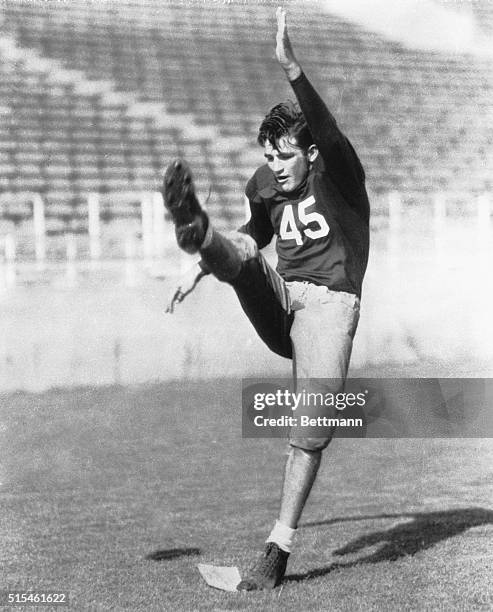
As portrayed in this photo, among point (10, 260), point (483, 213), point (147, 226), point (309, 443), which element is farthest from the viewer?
point (483, 213)

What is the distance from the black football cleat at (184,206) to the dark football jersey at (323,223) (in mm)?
530

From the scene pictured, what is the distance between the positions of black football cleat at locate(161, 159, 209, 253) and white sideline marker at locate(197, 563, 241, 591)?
93cm

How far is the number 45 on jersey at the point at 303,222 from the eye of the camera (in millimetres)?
2875

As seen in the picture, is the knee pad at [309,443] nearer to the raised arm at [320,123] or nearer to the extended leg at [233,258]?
the extended leg at [233,258]

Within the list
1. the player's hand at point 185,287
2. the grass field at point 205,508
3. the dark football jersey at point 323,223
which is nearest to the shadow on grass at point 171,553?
the grass field at point 205,508

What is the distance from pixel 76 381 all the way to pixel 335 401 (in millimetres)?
1467

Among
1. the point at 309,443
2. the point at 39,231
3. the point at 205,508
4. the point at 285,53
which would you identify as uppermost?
the point at 285,53

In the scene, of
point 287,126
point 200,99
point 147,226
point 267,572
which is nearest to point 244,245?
point 287,126

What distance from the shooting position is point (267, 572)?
109 inches

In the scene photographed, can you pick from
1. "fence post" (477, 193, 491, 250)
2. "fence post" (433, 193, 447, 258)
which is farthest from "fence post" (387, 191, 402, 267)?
"fence post" (477, 193, 491, 250)

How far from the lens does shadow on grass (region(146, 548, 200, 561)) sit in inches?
124

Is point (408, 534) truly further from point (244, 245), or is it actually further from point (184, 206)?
point (184, 206)

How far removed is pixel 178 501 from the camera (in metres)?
3.77

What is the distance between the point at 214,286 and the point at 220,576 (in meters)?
1.48
